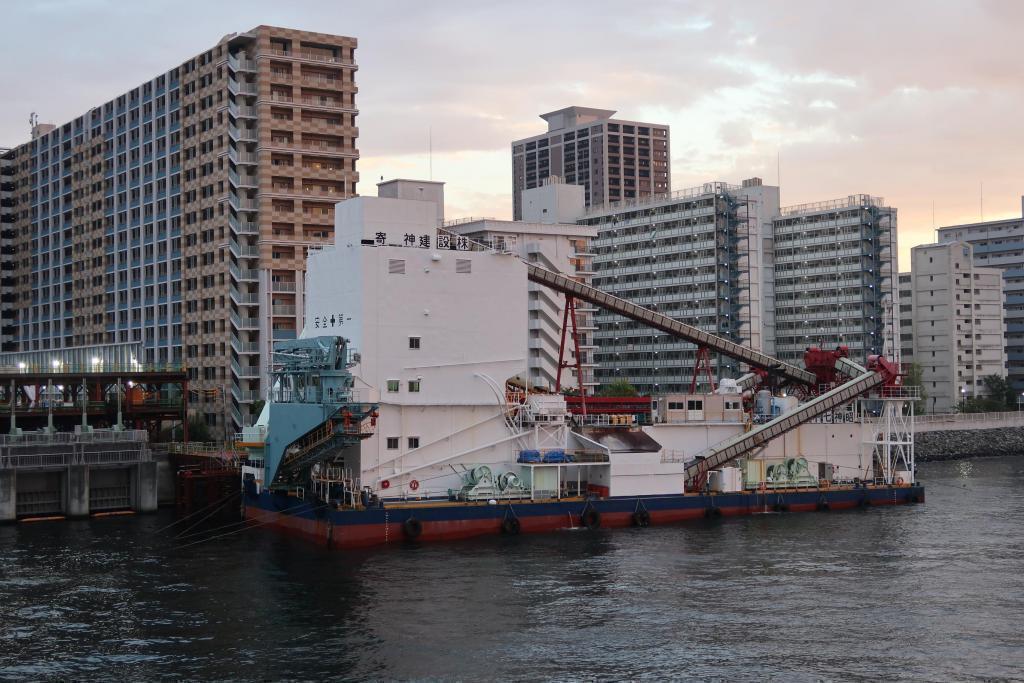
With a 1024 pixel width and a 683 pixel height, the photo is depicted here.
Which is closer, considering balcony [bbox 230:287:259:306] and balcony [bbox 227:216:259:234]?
balcony [bbox 230:287:259:306]

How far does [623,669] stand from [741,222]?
124 m

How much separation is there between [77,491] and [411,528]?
25139 mm

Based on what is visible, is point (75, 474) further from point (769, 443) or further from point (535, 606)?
point (769, 443)

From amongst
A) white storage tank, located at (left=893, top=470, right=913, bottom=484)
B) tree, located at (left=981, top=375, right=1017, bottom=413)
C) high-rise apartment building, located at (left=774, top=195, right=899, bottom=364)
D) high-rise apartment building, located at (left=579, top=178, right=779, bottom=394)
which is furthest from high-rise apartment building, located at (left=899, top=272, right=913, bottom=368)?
white storage tank, located at (left=893, top=470, right=913, bottom=484)

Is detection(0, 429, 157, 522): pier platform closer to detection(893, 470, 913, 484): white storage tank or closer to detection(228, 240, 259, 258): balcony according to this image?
detection(228, 240, 259, 258): balcony

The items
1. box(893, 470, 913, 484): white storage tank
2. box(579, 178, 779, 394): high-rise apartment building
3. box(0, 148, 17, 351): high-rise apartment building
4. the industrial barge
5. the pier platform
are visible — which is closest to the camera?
the industrial barge

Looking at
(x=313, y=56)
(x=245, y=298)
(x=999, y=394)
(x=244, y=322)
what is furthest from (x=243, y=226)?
(x=999, y=394)

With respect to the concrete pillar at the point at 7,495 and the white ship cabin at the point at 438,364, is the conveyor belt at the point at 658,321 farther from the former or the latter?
the concrete pillar at the point at 7,495

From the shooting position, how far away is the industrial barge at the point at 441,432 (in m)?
58.8

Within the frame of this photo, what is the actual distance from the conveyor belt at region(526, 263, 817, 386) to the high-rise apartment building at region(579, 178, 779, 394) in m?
70.5

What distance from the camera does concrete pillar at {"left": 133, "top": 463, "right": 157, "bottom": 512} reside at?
73.6 metres

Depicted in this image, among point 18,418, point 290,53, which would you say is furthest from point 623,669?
point 290,53

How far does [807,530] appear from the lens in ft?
205

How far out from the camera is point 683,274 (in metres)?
158
